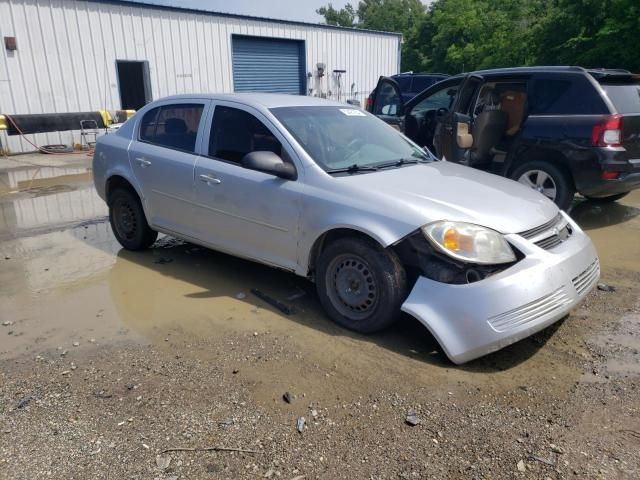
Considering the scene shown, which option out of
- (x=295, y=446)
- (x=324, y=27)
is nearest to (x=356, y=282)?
(x=295, y=446)

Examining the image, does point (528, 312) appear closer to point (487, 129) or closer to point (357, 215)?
point (357, 215)

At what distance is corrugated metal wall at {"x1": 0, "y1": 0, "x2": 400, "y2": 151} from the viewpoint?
1356cm

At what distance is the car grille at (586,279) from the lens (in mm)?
3633

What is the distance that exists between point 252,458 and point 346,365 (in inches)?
40.7

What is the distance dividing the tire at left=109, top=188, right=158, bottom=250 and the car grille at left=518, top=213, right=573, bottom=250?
12.8 feet

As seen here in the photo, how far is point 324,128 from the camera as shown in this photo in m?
4.61

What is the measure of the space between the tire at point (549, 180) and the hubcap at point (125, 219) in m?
4.64

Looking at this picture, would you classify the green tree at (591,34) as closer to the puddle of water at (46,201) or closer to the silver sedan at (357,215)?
the silver sedan at (357,215)

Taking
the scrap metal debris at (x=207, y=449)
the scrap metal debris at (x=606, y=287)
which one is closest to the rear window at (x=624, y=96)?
the scrap metal debris at (x=606, y=287)

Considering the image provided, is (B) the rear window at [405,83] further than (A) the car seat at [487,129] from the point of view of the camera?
Yes

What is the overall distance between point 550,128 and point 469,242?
149 inches

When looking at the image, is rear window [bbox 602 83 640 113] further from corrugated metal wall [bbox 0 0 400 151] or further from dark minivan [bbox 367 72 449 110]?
corrugated metal wall [bbox 0 0 400 151]

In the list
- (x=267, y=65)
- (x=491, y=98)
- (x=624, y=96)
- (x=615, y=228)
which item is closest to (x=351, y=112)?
(x=491, y=98)

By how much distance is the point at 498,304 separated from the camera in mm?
3260
